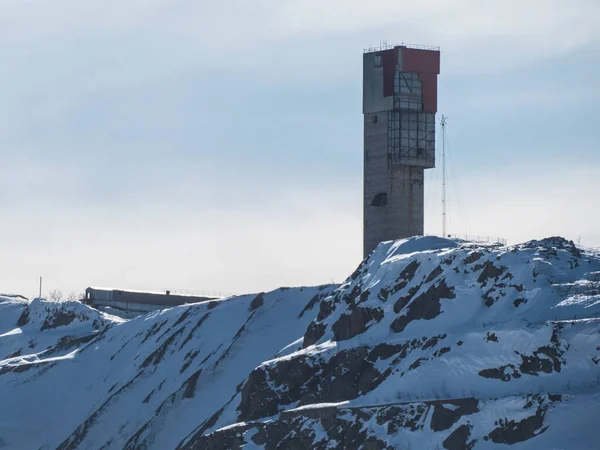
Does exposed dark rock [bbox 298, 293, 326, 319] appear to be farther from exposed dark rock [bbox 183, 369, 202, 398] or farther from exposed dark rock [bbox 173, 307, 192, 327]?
exposed dark rock [bbox 173, 307, 192, 327]

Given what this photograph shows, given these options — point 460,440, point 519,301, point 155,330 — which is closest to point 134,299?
point 155,330

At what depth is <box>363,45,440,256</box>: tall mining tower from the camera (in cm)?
12700

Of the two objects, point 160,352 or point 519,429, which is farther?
point 160,352

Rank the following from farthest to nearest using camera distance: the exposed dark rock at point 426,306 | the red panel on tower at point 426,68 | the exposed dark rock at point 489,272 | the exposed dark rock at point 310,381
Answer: the red panel on tower at point 426,68
the exposed dark rock at point 310,381
the exposed dark rock at point 426,306
the exposed dark rock at point 489,272

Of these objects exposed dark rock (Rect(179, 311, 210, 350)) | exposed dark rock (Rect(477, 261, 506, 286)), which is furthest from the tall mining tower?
exposed dark rock (Rect(477, 261, 506, 286))

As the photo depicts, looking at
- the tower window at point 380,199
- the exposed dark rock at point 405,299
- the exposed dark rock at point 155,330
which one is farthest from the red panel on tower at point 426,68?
the exposed dark rock at point 405,299

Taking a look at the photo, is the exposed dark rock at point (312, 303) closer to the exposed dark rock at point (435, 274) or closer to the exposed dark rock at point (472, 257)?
the exposed dark rock at point (435, 274)

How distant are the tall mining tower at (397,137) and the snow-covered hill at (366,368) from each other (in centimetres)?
1087

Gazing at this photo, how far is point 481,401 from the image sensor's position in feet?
261

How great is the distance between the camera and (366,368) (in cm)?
9175

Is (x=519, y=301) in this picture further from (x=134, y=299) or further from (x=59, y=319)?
(x=134, y=299)

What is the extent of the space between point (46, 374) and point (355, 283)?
40.9 m

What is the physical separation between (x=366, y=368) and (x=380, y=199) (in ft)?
122

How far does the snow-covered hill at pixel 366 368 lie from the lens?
79.1 m
